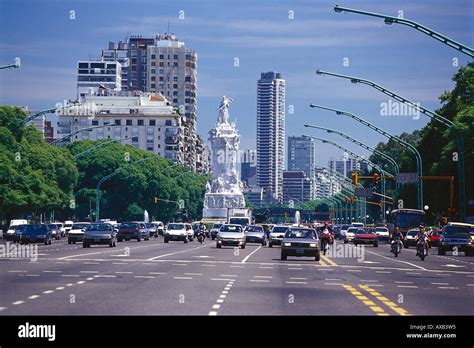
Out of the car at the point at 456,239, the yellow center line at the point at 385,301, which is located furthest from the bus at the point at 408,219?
the yellow center line at the point at 385,301

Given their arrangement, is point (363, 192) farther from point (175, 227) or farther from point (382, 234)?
point (175, 227)

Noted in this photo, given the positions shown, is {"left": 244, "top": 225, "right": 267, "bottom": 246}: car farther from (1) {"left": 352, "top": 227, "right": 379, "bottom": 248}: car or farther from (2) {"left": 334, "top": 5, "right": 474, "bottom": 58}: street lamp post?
(2) {"left": 334, "top": 5, "right": 474, "bottom": 58}: street lamp post

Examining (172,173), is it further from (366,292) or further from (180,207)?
(366,292)

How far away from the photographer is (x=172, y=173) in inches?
7859

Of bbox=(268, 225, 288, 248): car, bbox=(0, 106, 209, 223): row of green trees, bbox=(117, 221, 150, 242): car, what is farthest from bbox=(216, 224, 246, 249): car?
bbox=(0, 106, 209, 223): row of green trees

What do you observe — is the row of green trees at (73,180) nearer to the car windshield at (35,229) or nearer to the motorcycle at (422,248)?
the car windshield at (35,229)

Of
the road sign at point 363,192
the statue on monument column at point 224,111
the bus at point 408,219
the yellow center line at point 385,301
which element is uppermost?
the statue on monument column at point 224,111

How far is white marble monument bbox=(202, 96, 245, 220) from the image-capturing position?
181875mm

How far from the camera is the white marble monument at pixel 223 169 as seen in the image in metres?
182

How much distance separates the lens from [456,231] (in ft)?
223

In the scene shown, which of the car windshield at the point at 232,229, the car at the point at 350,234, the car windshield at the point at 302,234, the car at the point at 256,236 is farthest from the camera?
the car at the point at 350,234

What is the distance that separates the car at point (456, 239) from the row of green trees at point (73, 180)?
3511 cm
